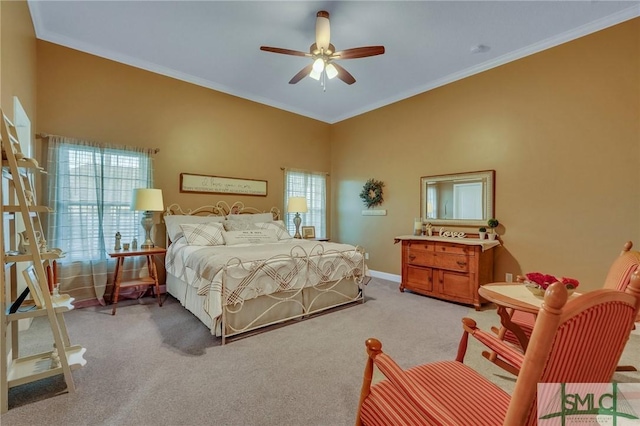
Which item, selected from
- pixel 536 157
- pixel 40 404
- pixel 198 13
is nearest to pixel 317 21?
pixel 198 13

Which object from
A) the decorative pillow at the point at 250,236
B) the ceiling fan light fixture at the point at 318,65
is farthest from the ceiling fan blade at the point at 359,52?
the decorative pillow at the point at 250,236

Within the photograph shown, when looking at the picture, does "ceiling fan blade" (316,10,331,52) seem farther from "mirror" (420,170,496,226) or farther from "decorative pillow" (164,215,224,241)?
"decorative pillow" (164,215,224,241)

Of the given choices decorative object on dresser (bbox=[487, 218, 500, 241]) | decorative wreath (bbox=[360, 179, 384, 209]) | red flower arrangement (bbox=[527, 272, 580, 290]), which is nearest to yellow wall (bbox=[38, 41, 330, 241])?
decorative wreath (bbox=[360, 179, 384, 209])

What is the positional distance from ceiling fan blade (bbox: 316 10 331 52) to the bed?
2181 mm

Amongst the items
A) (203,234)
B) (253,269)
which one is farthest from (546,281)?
(203,234)

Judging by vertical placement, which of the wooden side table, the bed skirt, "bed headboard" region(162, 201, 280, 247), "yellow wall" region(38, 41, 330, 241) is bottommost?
the bed skirt

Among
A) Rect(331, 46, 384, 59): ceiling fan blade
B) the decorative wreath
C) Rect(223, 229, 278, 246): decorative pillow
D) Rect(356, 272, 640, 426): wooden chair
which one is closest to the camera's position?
Rect(356, 272, 640, 426): wooden chair

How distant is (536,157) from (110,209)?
5487 mm

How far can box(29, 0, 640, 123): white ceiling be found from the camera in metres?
2.91

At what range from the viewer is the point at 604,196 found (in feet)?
10.3

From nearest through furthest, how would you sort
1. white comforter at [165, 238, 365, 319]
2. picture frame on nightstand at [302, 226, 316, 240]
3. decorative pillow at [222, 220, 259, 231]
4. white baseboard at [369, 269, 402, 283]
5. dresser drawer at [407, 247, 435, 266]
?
white comforter at [165, 238, 365, 319] → dresser drawer at [407, 247, 435, 266] → decorative pillow at [222, 220, 259, 231] → white baseboard at [369, 269, 402, 283] → picture frame on nightstand at [302, 226, 316, 240]

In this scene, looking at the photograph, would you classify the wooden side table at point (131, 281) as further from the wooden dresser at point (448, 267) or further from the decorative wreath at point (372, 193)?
the decorative wreath at point (372, 193)

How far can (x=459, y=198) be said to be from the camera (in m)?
4.32

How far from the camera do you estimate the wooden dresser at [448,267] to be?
12.0ft
